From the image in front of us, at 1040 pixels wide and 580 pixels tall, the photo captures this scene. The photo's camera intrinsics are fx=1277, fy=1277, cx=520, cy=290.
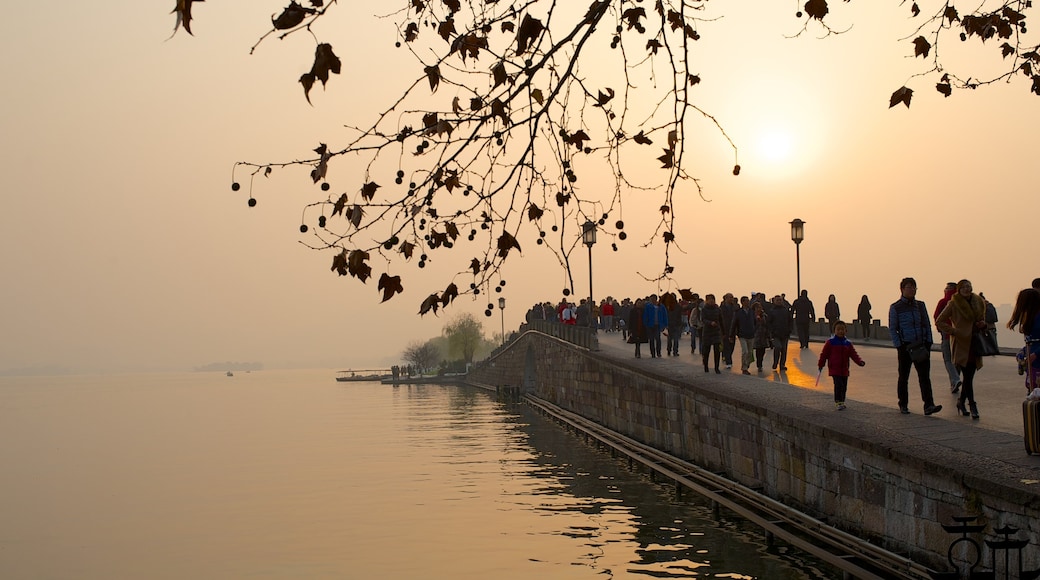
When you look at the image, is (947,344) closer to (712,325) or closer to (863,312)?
(712,325)

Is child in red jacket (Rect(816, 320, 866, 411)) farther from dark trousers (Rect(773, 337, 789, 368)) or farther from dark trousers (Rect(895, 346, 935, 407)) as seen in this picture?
dark trousers (Rect(773, 337, 789, 368))

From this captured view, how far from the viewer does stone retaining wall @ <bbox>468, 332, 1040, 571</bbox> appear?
38.1ft

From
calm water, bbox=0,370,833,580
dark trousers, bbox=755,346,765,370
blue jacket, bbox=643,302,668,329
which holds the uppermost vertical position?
blue jacket, bbox=643,302,668,329

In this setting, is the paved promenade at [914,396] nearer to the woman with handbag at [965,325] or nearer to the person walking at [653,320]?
the person walking at [653,320]

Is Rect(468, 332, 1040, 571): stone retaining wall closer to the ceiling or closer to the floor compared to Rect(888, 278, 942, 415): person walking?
closer to the floor

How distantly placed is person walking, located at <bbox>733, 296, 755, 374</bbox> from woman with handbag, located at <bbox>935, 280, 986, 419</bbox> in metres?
10.0

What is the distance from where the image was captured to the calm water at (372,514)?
1897cm

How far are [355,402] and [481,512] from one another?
75.3m

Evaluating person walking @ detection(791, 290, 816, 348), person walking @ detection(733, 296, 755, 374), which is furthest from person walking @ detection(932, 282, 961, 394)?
person walking @ detection(791, 290, 816, 348)

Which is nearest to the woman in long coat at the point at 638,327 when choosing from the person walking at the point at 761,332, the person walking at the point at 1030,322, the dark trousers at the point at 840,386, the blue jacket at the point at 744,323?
the person walking at the point at 761,332

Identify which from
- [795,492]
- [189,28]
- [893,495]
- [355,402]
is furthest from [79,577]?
[355,402]

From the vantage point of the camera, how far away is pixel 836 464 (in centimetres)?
1552

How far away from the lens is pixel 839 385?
59.8ft

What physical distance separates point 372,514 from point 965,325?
1465 cm
